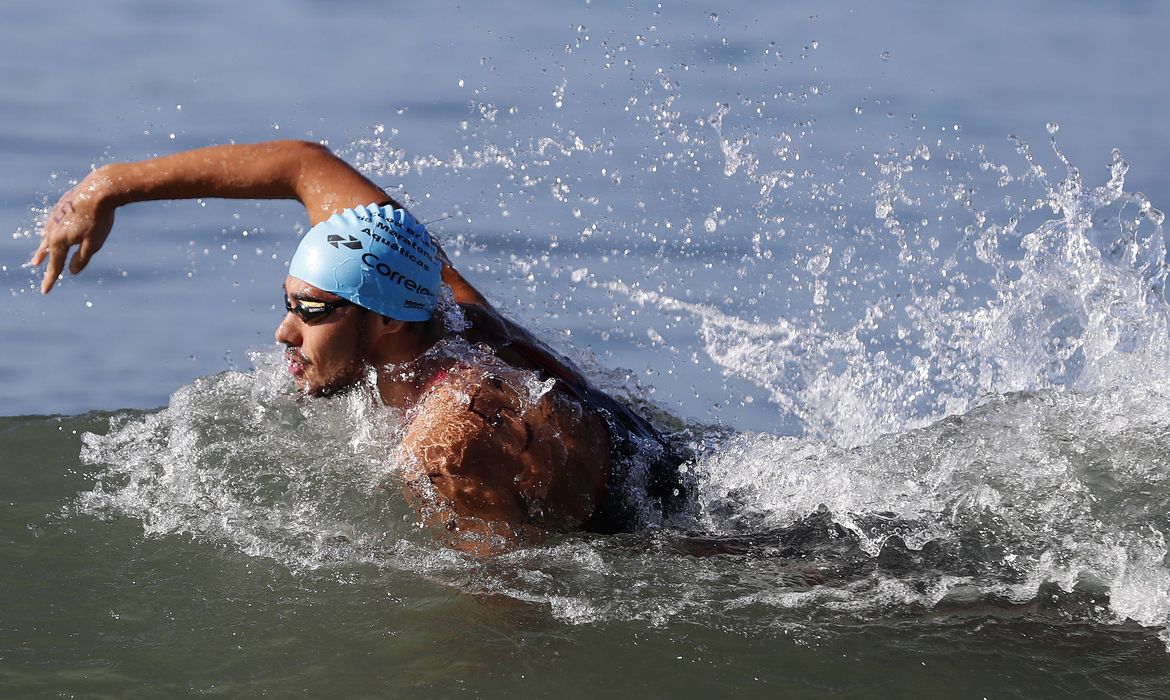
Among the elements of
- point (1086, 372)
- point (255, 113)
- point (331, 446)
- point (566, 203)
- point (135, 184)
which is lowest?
point (331, 446)

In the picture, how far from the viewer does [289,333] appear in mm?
5227

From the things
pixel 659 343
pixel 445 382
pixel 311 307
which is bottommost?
pixel 445 382

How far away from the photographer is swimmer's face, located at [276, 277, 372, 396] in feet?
17.2

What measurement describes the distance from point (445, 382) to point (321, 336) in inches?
18.9

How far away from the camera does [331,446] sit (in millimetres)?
6527

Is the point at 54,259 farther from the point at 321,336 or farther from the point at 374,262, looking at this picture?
the point at 374,262

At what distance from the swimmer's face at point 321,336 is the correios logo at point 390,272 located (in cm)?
15

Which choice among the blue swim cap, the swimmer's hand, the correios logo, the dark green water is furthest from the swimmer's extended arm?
the dark green water

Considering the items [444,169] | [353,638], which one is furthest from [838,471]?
[444,169]

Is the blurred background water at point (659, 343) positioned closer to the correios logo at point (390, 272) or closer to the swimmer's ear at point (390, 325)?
the swimmer's ear at point (390, 325)

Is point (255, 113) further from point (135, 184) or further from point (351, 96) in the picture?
point (135, 184)

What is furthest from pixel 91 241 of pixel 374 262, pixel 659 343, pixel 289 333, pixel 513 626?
pixel 659 343

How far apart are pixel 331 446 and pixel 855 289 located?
3.93m

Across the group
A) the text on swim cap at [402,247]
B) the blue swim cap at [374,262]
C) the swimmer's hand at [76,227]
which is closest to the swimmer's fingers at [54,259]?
the swimmer's hand at [76,227]
